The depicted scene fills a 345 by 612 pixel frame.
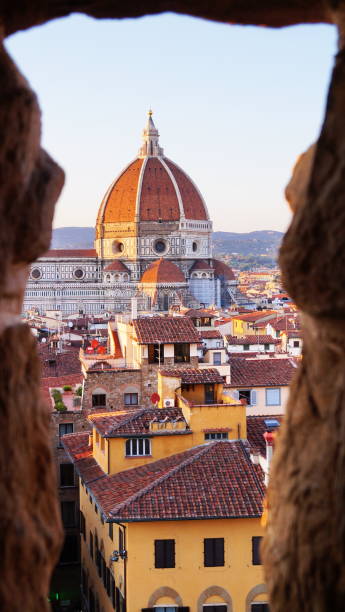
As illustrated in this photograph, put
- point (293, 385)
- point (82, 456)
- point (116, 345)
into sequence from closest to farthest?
point (293, 385) → point (82, 456) → point (116, 345)

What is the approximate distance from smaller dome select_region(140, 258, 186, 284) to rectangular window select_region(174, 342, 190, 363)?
7688 cm

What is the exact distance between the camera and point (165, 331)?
2412 centimetres

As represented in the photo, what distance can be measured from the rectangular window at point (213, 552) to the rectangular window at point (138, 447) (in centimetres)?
353

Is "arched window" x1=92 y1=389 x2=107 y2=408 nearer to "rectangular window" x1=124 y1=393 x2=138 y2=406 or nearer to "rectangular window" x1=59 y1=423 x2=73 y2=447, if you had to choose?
"rectangular window" x1=124 y1=393 x2=138 y2=406

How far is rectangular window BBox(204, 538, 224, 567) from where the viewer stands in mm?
14453

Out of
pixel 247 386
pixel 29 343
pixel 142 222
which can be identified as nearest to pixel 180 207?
pixel 142 222

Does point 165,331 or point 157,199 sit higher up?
point 157,199

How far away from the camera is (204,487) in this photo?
1520cm

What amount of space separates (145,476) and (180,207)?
104 metres

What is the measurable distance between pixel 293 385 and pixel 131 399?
20.4 metres

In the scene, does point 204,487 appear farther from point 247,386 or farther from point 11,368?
point 11,368

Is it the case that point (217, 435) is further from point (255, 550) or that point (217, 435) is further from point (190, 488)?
point (255, 550)

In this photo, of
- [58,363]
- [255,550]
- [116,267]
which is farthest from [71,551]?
[116,267]

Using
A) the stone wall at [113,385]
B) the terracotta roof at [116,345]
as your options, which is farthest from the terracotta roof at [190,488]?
the terracotta roof at [116,345]
